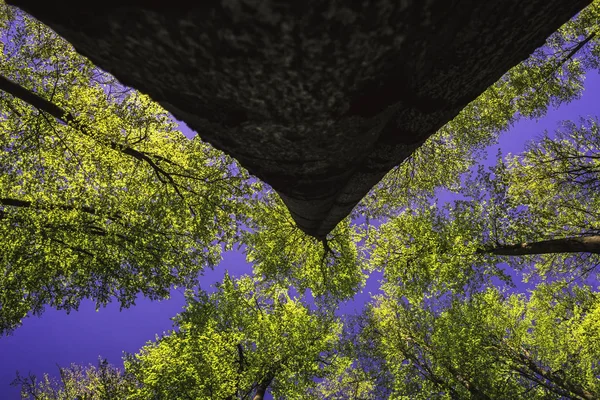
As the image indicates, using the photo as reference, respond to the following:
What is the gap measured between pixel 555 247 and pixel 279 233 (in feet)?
30.1

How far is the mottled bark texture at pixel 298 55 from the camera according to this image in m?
0.91

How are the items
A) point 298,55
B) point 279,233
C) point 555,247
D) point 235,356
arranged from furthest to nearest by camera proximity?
1. point 235,356
2. point 279,233
3. point 555,247
4. point 298,55

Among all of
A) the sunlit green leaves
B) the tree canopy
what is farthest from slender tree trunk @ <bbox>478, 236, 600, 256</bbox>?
the sunlit green leaves

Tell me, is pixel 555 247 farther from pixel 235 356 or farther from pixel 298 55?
pixel 235 356

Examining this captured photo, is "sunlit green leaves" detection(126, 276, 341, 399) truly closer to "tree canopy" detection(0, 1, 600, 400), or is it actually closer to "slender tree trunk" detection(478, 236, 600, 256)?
"tree canopy" detection(0, 1, 600, 400)

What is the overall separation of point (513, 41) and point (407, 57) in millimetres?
717

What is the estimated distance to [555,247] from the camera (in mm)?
8312

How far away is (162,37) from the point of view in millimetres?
968

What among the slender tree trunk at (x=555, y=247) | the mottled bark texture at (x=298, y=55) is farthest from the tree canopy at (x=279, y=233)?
the mottled bark texture at (x=298, y=55)

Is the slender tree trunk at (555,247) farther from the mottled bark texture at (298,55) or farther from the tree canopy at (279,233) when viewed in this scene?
the mottled bark texture at (298,55)

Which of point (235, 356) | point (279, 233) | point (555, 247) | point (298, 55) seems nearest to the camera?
point (298, 55)

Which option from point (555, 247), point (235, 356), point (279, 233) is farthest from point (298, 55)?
point (235, 356)

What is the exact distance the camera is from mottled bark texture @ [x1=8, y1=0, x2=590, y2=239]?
0.91 metres

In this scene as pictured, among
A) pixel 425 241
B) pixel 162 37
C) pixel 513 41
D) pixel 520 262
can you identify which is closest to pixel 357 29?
pixel 162 37
